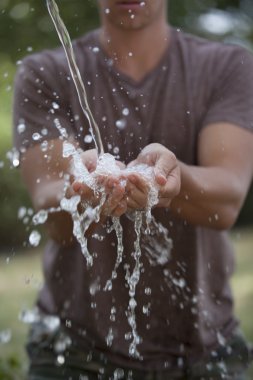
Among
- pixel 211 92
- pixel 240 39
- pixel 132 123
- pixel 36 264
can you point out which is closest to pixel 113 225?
pixel 132 123

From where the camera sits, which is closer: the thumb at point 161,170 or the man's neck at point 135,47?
the thumb at point 161,170

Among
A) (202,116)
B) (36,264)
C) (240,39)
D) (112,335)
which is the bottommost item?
(36,264)

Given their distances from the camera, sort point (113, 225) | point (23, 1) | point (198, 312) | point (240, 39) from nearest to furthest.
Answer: point (113, 225), point (198, 312), point (23, 1), point (240, 39)

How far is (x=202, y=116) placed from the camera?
68.2 inches

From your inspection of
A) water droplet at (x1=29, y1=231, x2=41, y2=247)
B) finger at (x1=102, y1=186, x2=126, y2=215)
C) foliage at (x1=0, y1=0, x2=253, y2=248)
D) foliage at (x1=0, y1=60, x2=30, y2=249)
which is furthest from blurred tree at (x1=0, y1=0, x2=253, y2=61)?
finger at (x1=102, y1=186, x2=126, y2=215)

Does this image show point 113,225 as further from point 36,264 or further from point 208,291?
point 36,264

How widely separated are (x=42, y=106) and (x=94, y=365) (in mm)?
502

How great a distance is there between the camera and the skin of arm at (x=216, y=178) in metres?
1.62

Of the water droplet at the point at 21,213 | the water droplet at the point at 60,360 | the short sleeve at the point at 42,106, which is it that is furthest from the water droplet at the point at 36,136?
the water droplet at the point at 21,213

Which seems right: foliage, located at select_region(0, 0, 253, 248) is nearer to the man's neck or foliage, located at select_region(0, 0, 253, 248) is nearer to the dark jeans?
the man's neck

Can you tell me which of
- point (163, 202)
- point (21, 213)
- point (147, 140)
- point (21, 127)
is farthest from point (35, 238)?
point (21, 213)

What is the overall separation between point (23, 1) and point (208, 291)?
120 cm

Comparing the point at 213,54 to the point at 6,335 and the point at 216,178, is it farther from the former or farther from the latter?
the point at 6,335

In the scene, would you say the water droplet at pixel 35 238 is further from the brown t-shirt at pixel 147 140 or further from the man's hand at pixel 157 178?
the man's hand at pixel 157 178
